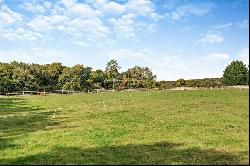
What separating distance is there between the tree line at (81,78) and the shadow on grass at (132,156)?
104m

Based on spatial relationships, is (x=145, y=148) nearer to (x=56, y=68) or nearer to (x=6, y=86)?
(x=6, y=86)

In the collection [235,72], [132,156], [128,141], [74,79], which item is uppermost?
[235,72]

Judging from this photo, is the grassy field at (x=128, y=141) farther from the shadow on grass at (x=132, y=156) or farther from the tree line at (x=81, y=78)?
the tree line at (x=81, y=78)

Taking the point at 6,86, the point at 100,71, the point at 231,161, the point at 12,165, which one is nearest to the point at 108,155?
the point at 12,165

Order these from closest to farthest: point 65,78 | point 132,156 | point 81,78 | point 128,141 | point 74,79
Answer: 1. point 132,156
2. point 128,141
3. point 74,79
4. point 65,78
5. point 81,78

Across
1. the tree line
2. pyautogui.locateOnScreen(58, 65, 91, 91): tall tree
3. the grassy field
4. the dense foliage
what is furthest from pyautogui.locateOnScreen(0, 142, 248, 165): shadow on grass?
the dense foliage

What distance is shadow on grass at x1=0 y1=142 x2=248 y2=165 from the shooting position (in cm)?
1834

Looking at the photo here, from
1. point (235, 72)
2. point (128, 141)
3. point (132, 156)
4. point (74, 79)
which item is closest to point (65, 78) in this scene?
point (74, 79)

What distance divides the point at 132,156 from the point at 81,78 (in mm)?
135807

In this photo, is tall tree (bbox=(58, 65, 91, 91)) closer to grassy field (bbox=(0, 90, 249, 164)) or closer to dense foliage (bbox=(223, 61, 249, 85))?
dense foliage (bbox=(223, 61, 249, 85))

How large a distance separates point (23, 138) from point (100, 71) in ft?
466

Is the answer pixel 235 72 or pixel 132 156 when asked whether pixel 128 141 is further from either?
pixel 235 72

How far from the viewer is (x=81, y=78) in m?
154

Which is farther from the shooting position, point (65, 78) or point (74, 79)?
point (65, 78)
